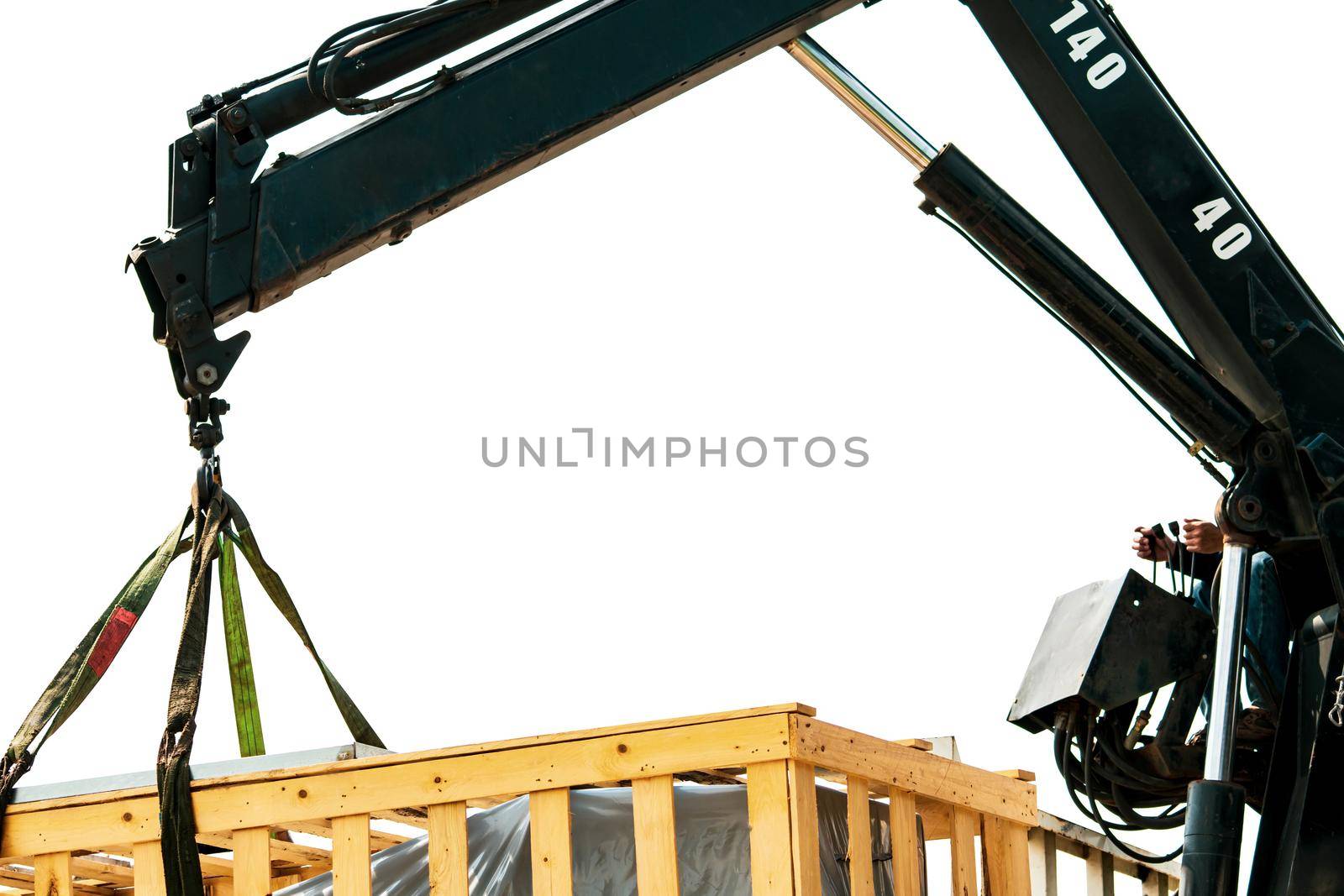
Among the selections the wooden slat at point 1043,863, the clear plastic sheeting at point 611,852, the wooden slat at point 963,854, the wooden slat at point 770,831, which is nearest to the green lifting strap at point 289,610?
the clear plastic sheeting at point 611,852

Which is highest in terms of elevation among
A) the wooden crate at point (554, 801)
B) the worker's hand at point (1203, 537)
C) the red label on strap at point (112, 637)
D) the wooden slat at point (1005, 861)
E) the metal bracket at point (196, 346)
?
the metal bracket at point (196, 346)

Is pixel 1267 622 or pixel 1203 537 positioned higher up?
pixel 1203 537

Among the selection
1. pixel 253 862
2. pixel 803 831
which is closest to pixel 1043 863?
pixel 803 831

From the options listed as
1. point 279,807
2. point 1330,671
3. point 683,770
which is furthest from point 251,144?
point 1330,671

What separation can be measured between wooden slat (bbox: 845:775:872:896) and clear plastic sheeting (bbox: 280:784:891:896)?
29 centimetres

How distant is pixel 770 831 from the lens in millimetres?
4719

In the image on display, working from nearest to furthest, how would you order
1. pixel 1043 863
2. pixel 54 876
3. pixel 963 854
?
1. pixel 54 876
2. pixel 963 854
3. pixel 1043 863

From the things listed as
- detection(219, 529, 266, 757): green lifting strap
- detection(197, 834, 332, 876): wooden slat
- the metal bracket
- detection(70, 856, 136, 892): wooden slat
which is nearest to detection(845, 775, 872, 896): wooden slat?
detection(219, 529, 266, 757): green lifting strap

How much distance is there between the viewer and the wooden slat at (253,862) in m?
5.25

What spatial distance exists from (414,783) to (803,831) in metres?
1.29

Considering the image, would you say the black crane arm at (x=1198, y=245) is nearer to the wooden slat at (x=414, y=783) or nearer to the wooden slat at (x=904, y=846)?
the wooden slat at (x=904, y=846)

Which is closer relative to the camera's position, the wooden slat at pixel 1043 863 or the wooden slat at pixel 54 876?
the wooden slat at pixel 54 876

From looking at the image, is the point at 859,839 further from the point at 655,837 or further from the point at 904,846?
the point at 655,837

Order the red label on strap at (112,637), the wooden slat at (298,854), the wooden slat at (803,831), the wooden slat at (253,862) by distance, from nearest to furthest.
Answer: the wooden slat at (803,831) → the wooden slat at (253,862) → the red label on strap at (112,637) → the wooden slat at (298,854)
